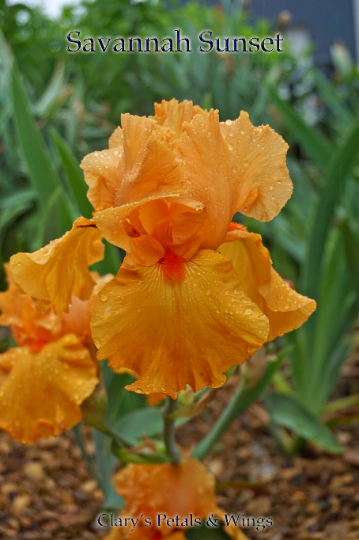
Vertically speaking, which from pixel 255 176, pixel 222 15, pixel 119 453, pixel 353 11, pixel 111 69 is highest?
pixel 353 11

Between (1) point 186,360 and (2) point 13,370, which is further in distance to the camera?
(2) point 13,370

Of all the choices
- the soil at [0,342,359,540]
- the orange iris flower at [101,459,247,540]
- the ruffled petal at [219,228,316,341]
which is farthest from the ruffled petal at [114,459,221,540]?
the ruffled petal at [219,228,316,341]

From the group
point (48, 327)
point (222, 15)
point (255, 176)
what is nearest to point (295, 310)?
point (255, 176)

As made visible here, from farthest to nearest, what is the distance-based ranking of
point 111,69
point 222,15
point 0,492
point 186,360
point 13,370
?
point 222,15, point 111,69, point 0,492, point 13,370, point 186,360

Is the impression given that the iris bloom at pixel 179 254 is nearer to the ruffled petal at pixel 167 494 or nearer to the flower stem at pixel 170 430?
the flower stem at pixel 170 430

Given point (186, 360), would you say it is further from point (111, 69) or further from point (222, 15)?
point (222, 15)

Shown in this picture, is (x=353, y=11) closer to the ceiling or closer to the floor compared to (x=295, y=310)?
closer to the ceiling
